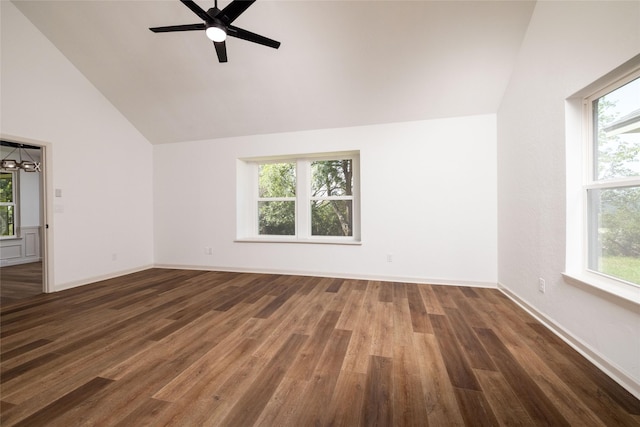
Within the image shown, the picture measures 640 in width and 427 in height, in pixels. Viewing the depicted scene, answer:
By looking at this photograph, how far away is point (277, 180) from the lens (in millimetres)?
4637

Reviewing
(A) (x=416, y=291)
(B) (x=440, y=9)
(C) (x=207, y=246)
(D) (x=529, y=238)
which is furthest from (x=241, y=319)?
(B) (x=440, y=9)

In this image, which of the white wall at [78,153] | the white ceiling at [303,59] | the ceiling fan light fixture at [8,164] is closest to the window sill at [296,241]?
the white ceiling at [303,59]

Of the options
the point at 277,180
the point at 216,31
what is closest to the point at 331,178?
the point at 277,180

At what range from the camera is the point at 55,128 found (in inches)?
132

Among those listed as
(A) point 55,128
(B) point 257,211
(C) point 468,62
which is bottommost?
(B) point 257,211

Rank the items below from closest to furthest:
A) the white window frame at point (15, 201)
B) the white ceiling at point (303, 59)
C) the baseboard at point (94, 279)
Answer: the white ceiling at point (303, 59)
the baseboard at point (94, 279)
the white window frame at point (15, 201)

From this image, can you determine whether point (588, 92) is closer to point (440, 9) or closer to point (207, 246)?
point (440, 9)

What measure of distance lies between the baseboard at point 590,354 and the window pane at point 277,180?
3.67m

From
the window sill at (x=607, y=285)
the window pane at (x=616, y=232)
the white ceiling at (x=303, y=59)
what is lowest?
the window sill at (x=607, y=285)

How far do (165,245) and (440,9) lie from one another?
5541 millimetres

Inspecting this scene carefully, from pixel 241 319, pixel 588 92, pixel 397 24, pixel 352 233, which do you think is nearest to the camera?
pixel 588 92

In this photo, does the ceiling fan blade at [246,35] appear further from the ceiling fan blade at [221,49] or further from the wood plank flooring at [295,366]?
the wood plank flooring at [295,366]

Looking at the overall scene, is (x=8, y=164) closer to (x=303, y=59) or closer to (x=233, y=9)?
(x=233, y=9)

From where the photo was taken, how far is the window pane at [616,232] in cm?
156
